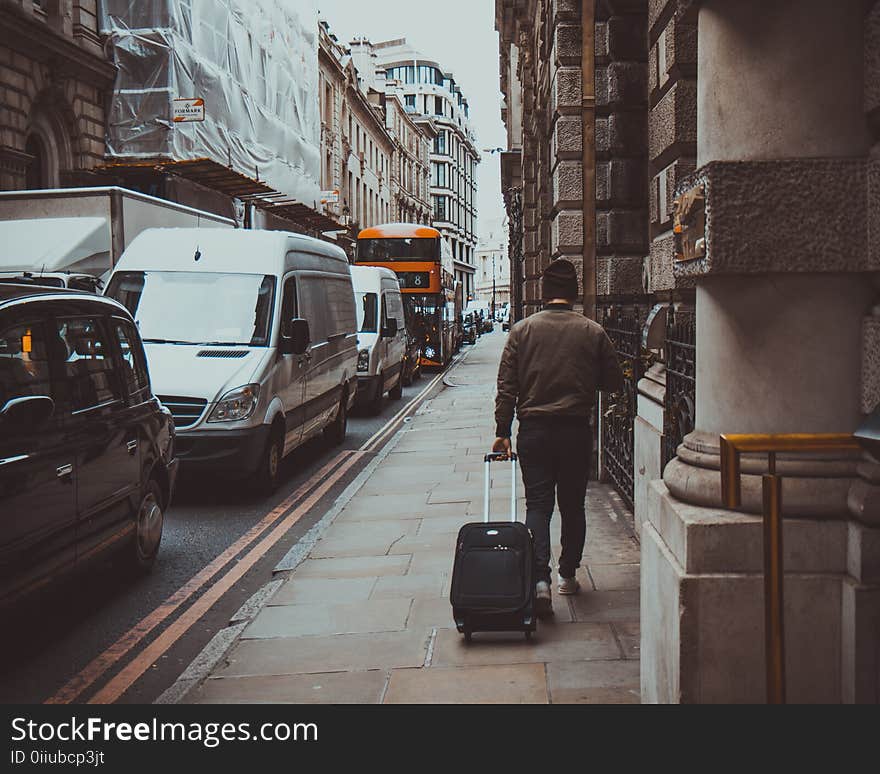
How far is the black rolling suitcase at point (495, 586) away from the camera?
5254 mm

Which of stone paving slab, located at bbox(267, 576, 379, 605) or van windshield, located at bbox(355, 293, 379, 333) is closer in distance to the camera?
stone paving slab, located at bbox(267, 576, 379, 605)

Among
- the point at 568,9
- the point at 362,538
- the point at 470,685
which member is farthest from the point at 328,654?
the point at 568,9

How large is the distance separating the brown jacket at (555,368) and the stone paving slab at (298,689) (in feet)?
5.28

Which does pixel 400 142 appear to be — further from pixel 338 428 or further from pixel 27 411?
pixel 27 411

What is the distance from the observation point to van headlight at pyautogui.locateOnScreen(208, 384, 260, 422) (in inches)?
378

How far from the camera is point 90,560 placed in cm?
603

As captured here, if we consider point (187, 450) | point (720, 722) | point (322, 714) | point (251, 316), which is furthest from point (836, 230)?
point (251, 316)

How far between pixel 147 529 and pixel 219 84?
2313 cm

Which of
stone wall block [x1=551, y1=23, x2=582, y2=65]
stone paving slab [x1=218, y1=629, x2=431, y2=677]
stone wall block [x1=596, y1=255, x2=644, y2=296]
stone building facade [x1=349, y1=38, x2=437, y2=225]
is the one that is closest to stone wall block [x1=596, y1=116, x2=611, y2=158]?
stone wall block [x1=551, y1=23, x2=582, y2=65]

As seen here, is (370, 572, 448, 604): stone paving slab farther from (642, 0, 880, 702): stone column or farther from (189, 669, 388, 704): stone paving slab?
(642, 0, 880, 702): stone column

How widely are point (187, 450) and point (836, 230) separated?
6.96 metres

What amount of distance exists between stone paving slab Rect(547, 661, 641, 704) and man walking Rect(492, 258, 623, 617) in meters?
0.81

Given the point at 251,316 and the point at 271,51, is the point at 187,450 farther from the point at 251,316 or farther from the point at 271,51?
the point at 271,51

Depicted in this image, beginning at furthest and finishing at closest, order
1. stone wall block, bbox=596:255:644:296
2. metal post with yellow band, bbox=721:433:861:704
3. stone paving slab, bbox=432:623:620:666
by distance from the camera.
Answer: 1. stone wall block, bbox=596:255:644:296
2. stone paving slab, bbox=432:623:620:666
3. metal post with yellow band, bbox=721:433:861:704
